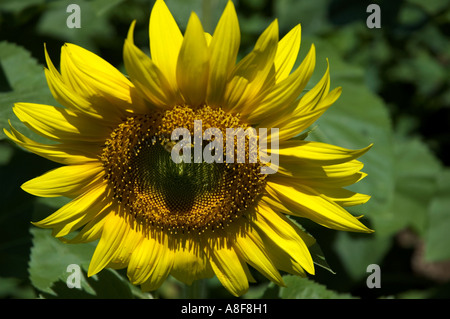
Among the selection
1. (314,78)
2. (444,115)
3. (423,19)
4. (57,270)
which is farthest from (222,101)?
(444,115)

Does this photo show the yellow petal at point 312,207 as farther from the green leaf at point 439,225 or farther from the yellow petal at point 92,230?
the green leaf at point 439,225

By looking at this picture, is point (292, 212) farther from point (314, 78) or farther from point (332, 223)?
point (314, 78)

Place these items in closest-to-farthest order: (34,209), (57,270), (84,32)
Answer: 1. (57,270)
2. (34,209)
3. (84,32)

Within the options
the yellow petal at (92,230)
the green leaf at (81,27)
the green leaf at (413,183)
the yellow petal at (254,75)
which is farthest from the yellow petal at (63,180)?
the green leaf at (413,183)

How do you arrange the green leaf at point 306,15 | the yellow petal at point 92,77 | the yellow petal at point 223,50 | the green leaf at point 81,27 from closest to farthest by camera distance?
the yellow petal at point 223,50
the yellow petal at point 92,77
the green leaf at point 306,15
the green leaf at point 81,27

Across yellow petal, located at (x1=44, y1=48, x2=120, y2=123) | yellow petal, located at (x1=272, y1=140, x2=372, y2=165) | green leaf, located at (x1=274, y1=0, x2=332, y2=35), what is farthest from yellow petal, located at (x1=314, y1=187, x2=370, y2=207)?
green leaf, located at (x1=274, y1=0, x2=332, y2=35)
